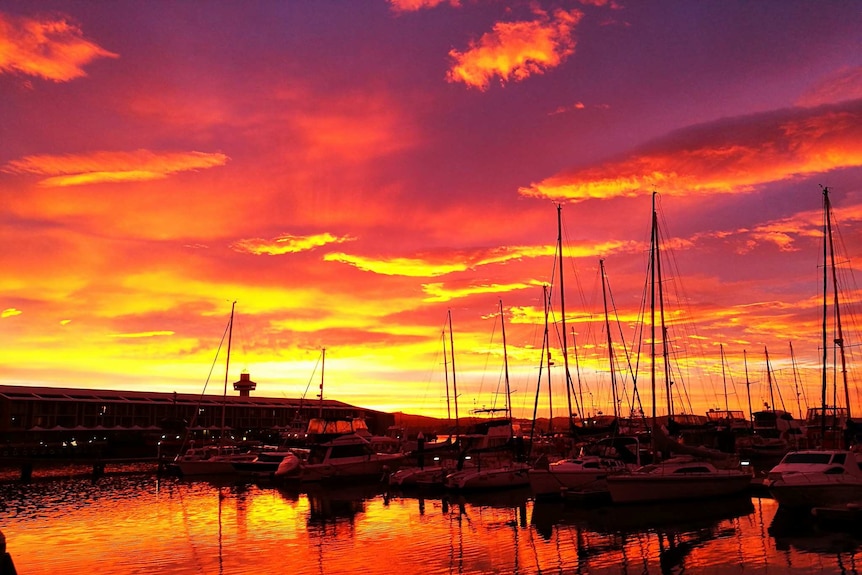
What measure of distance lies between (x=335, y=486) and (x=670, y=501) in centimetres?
2786

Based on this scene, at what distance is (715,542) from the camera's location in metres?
27.5

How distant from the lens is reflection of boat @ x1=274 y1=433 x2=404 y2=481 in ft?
184

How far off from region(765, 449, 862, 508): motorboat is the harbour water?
3.90 ft

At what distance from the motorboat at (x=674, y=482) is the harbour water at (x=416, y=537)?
0.63m

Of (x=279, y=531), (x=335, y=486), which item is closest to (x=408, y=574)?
(x=279, y=531)

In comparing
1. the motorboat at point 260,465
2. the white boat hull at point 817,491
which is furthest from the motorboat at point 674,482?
the motorboat at point 260,465

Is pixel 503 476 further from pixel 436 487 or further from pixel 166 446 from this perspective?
pixel 166 446

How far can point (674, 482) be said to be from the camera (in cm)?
3650

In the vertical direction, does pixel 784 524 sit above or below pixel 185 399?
below

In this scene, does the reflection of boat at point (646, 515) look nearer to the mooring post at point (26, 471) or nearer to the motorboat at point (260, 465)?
the motorboat at point (260, 465)

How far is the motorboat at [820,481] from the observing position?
30531mm

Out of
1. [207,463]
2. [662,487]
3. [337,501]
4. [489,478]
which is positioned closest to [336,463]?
[337,501]

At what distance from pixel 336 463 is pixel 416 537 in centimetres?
2737

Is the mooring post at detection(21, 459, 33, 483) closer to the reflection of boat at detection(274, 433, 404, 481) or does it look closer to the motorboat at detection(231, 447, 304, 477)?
the motorboat at detection(231, 447, 304, 477)
